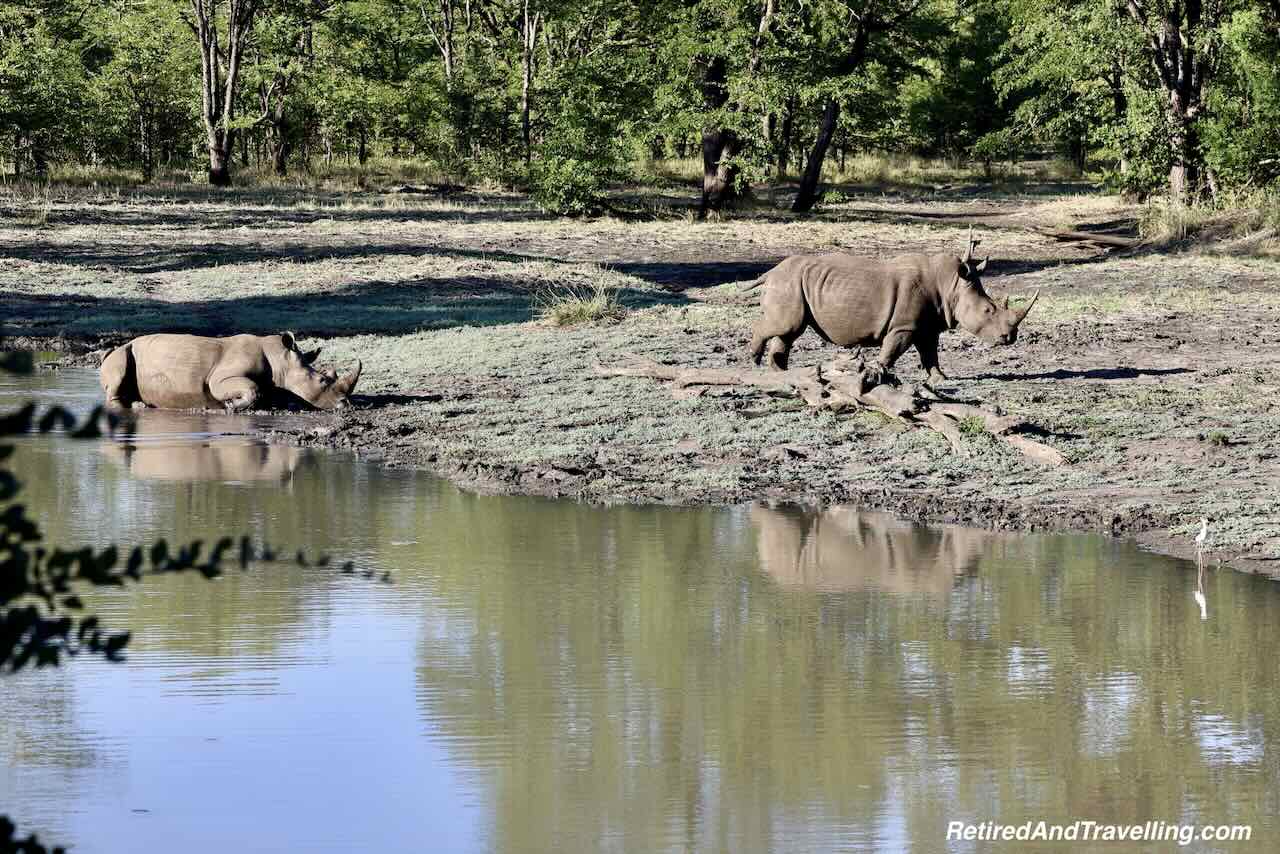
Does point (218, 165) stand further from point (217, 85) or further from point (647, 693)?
point (647, 693)

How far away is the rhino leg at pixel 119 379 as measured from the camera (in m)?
14.4

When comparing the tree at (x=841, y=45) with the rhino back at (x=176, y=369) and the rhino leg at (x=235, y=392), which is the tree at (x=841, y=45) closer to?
the rhino back at (x=176, y=369)

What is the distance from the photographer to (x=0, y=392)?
1559 cm

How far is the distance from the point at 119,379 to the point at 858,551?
24.3ft

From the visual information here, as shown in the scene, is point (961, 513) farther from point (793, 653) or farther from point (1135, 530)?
point (793, 653)

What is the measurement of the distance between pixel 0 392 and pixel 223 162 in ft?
97.8

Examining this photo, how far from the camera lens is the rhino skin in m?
14.4

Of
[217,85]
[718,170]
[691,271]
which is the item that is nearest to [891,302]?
[691,271]


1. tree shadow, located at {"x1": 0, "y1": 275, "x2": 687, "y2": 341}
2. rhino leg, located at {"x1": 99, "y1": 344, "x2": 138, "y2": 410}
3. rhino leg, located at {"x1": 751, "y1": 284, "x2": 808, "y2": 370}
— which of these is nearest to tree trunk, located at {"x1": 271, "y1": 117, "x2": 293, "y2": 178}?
tree shadow, located at {"x1": 0, "y1": 275, "x2": 687, "y2": 341}

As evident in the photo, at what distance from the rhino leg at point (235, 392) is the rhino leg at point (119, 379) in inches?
27.5

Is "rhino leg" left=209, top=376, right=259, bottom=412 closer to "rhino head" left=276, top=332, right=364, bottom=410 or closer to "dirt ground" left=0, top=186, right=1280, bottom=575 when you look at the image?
"rhino head" left=276, top=332, right=364, bottom=410

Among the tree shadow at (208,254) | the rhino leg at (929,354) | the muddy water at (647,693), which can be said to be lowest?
the muddy water at (647,693)

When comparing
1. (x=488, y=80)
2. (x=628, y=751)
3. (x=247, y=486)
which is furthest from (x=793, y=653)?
(x=488, y=80)

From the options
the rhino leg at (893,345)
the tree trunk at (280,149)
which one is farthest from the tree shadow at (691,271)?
the tree trunk at (280,149)
